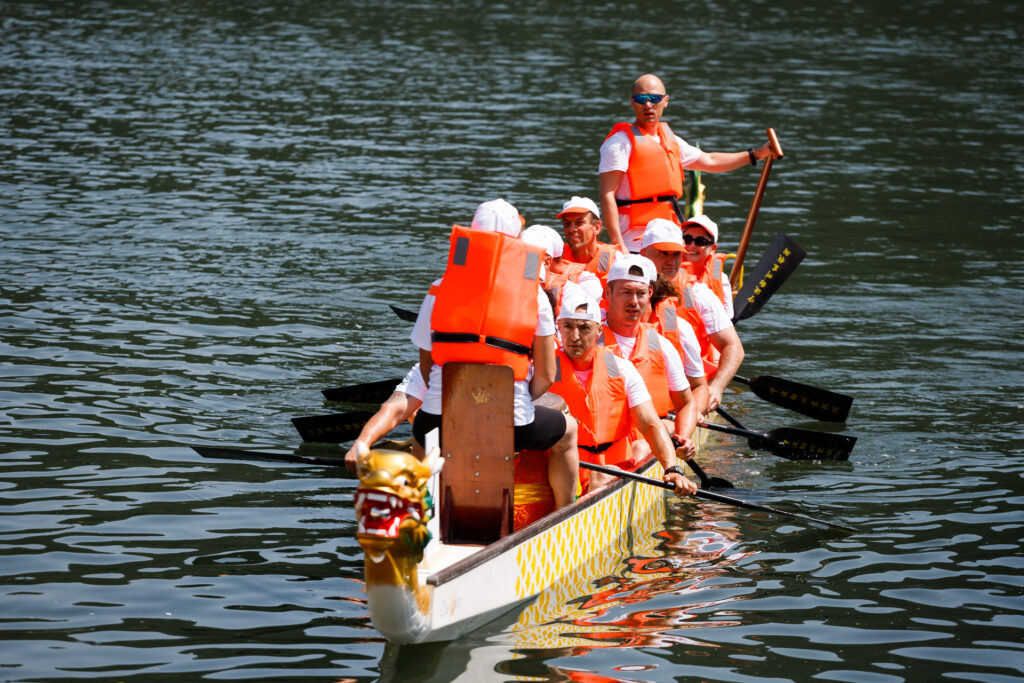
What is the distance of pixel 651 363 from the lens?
348 inches

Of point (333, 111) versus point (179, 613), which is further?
point (333, 111)

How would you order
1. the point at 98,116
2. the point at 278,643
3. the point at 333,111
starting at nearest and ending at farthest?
the point at 278,643 < the point at 98,116 < the point at 333,111

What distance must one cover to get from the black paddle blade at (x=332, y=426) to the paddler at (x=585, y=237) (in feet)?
6.56

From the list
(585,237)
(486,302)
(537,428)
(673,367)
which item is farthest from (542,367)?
(585,237)

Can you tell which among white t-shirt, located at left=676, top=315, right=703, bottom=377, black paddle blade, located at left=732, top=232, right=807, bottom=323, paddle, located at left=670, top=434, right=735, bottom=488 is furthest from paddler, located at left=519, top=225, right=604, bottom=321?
black paddle blade, located at left=732, top=232, right=807, bottom=323

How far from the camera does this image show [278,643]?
6.77 m

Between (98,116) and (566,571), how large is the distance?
16.2 m

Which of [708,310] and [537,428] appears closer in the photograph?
[537,428]

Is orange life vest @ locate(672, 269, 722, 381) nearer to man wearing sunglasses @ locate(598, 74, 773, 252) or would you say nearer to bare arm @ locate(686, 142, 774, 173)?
man wearing sunglasses @ locate(598, 74, 773, 252)

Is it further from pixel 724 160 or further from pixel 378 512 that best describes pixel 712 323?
pixel 378 512

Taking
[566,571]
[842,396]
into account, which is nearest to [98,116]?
[842,396]

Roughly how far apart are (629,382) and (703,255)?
2.83 m

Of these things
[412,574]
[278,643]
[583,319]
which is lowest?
[278,643]

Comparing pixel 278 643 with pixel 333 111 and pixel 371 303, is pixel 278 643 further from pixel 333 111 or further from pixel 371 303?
pixel 333 111
